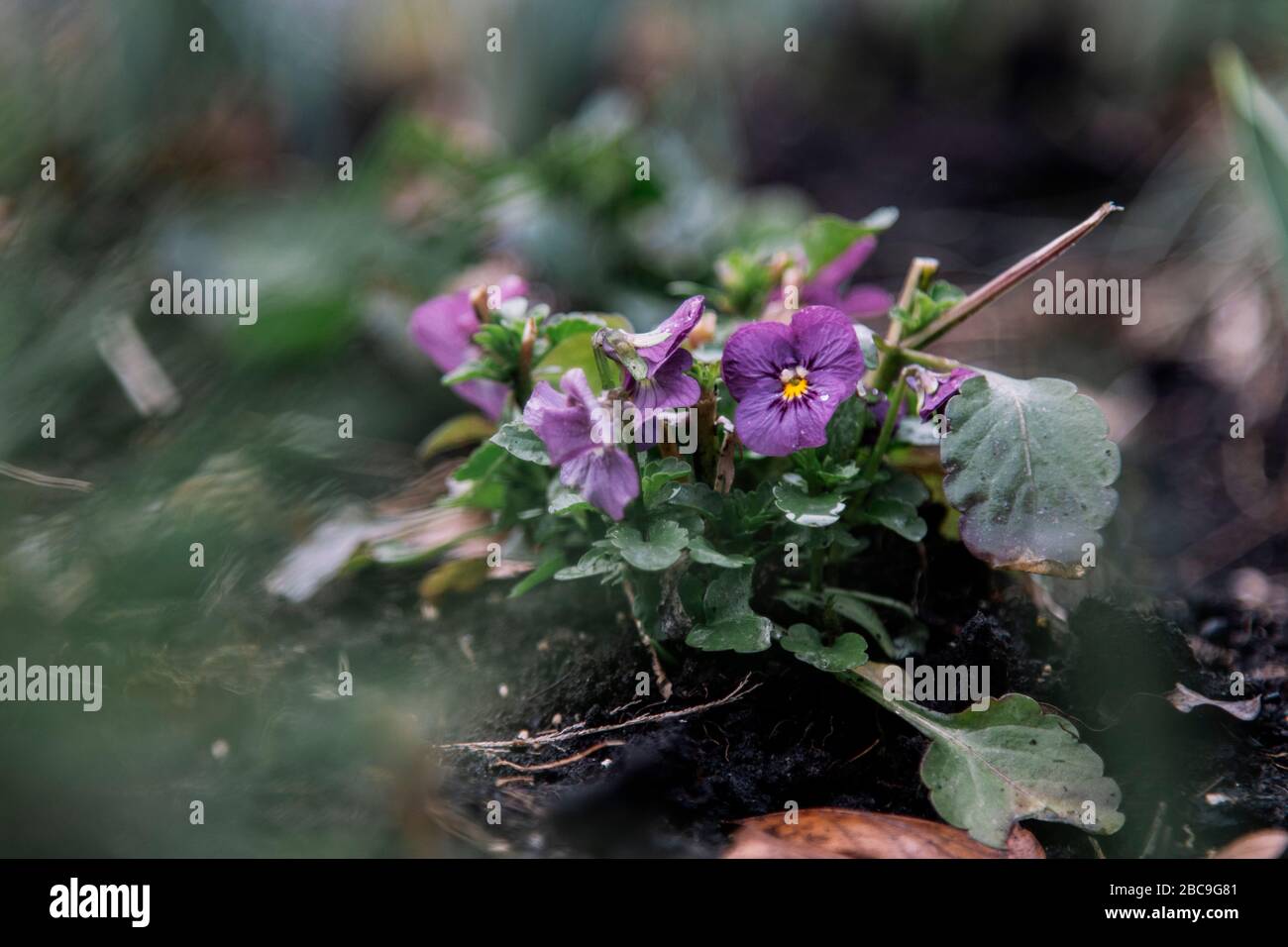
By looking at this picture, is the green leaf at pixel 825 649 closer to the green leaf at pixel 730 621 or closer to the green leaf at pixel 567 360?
the green leaf at pixel 730 621

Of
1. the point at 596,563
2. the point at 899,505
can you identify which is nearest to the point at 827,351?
the point at 899,505

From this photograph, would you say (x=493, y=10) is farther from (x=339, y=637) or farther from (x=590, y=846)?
(x=590, y=846)

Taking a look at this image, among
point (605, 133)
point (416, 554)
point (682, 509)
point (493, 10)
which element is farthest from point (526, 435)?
point (493, 10)

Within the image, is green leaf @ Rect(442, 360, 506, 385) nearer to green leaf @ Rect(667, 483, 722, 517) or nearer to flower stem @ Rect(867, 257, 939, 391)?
green leaf @ Rect(667, 483, 722, 517)

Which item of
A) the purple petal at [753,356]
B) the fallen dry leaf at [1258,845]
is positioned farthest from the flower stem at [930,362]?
the fallen dry leaf at [1258,845]

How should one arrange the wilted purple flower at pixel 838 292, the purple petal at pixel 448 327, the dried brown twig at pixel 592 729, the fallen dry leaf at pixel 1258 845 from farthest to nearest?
the wilted purple flower at pixel 838 292
the purple petal at pixel 448 327
the dried brown twig at pixel 592 729
the fallen dry leaf at pixel 1258 845

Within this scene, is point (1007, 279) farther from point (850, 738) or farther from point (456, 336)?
point (456, 336)
